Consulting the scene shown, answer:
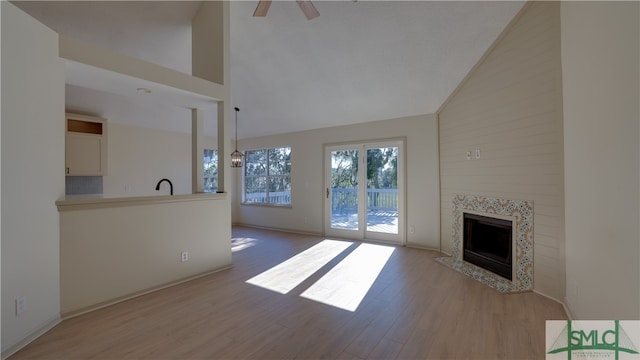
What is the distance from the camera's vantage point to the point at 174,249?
3381 millimetres

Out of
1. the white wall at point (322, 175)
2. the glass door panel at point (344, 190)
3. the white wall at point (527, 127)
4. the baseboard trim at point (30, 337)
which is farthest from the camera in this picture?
the glass door panel at point (344, 190)

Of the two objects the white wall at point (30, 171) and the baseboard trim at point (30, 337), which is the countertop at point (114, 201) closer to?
the white wall at point (30, 171)

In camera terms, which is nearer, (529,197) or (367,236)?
(529,197)

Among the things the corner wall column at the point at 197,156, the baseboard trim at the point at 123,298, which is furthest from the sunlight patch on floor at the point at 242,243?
the corner wall column at the point at 197,156

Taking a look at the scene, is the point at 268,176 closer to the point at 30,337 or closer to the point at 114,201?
the point at 114,201

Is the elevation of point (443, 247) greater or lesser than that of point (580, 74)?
lesser

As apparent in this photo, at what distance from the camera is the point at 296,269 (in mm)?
3916

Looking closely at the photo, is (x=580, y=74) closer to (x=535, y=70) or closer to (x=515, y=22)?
(x=535, y=70)

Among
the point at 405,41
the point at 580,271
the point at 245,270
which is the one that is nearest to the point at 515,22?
the point at 405,41

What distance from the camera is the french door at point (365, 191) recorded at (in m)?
5.38

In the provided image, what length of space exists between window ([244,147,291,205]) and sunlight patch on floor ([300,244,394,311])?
2.92m

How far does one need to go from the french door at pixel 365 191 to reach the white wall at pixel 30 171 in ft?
14.7

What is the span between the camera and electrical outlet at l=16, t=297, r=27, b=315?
2100 mm

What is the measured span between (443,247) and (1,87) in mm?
5490
